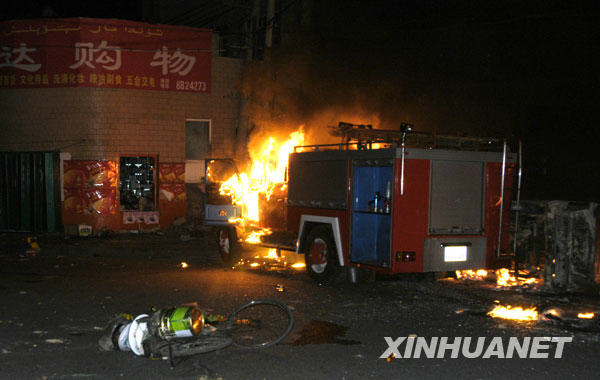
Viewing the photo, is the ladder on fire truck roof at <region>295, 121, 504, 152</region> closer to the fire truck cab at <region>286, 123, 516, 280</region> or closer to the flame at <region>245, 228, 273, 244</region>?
the fire truck cab at <region>286, 123, 516, 280</region>

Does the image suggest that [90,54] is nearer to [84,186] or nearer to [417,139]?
[84,186]

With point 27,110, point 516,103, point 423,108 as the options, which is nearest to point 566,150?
point 516,103

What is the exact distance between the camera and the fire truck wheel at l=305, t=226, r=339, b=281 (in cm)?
1038

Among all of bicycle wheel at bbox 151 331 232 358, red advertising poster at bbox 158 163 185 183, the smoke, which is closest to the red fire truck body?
bicycle wheel at bbox 151 331 232 358

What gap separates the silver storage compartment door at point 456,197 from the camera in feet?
30.5

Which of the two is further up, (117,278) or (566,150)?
(566,150)

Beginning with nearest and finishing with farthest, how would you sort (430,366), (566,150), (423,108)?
(430,366), (566,150), (423,108)

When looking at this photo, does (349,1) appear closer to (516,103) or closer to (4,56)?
(516,103)

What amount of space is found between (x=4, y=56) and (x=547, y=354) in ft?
59.4

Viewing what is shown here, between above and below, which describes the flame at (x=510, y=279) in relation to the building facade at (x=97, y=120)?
below

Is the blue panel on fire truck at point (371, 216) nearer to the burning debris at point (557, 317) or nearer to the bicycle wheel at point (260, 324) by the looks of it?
the burning debris at point (557, 317)

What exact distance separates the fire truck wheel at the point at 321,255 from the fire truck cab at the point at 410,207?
0.06ft

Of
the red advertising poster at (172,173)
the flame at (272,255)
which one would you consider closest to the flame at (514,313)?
the flame at (272,255)

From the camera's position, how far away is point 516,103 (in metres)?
16.2
